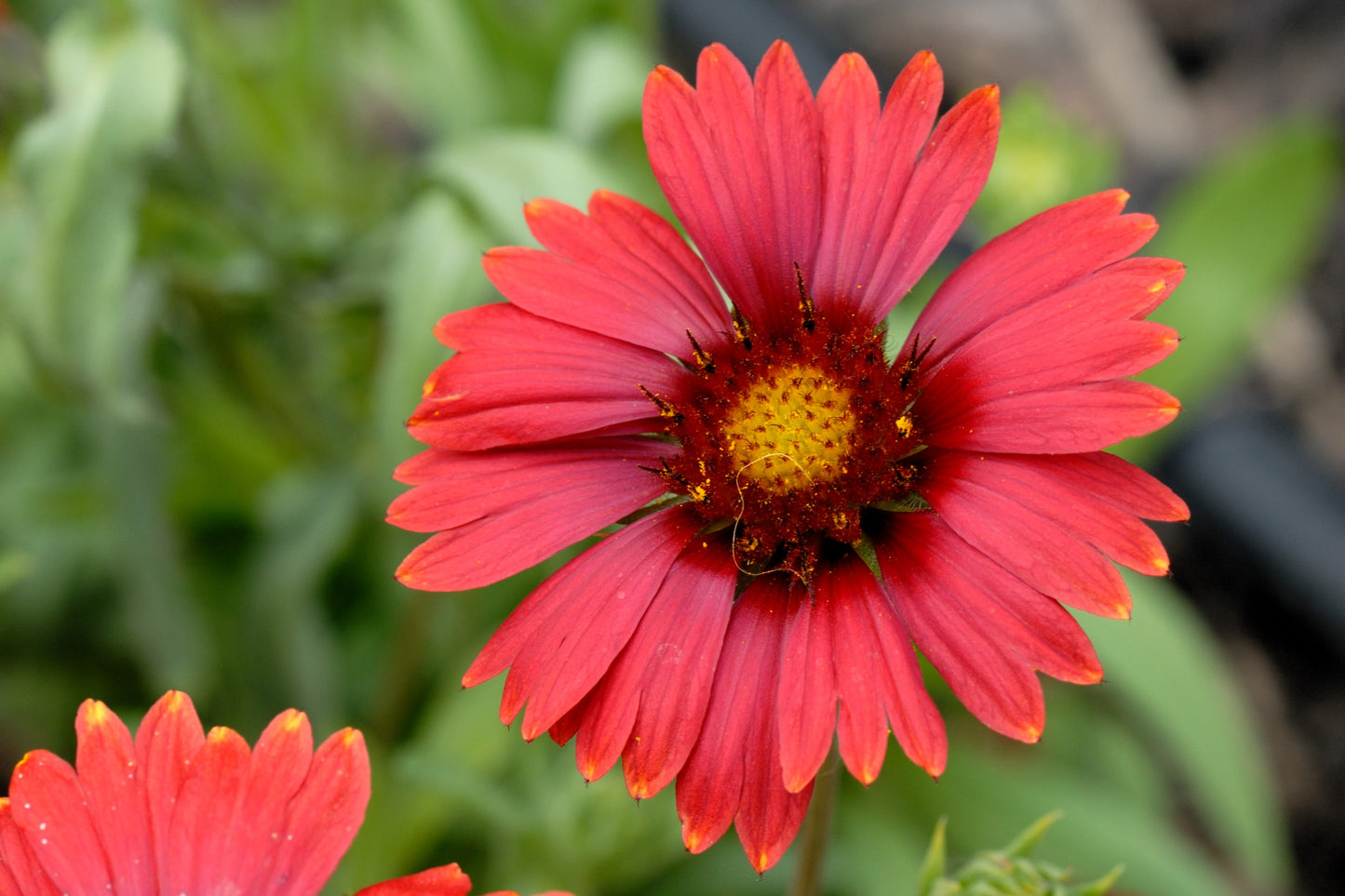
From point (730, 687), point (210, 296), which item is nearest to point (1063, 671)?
point (730, 687)

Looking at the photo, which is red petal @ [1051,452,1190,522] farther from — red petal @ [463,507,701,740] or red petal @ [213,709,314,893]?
red petal @ [213,709,314,893]

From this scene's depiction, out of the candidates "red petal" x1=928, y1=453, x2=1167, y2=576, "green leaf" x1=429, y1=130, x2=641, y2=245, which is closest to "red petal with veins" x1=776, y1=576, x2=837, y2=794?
"red petal" x1=928, y1=453, x2=1167, y2=576

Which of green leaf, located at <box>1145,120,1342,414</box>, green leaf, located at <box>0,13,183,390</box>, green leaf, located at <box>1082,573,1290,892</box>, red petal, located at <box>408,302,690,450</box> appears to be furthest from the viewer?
green leaf, located at <box>1145,120,1342,414</box>

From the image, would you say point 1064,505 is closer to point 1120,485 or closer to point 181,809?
point 1120,485

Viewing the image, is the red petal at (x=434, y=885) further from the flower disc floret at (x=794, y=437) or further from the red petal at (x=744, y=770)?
the flower disc floret at (x=794, y=437)

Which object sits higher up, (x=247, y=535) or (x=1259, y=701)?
(x=247, y=535)

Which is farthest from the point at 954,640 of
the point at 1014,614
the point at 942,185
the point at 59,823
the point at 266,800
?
the point at 59,823

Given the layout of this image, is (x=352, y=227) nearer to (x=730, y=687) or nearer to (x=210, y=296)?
(x=210, y=296)
